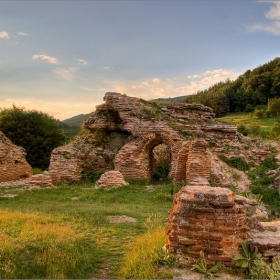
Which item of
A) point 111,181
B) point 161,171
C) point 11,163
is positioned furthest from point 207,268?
point 11,163

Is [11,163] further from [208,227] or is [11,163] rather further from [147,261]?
[208,227]

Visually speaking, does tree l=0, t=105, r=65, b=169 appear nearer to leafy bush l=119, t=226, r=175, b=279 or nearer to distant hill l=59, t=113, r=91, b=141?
distant hill l=59, t=113, r=91, b=141

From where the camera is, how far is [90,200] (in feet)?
35.4

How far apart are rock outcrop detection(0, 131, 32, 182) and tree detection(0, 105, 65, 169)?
6.15m

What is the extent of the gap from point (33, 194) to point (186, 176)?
559 centimetres

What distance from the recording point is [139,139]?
15.1 m

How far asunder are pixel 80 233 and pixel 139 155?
29.5 feet

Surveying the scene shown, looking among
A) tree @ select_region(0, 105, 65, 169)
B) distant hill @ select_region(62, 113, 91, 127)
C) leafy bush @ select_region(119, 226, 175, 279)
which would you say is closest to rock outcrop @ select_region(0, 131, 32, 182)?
distant hill @ select_region(62, 113, 91, 127)

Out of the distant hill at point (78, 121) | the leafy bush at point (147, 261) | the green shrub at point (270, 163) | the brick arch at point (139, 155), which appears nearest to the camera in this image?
the leafy bush at point (147, 261)

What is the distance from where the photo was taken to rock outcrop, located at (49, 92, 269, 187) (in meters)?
14.5

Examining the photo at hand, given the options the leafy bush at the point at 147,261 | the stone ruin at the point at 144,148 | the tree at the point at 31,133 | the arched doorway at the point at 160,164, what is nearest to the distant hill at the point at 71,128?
the tree at the point at 31,133

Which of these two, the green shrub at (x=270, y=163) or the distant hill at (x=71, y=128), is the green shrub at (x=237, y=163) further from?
the distant hill at (x=71, y=128)

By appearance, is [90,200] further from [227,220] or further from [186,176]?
[227,220]

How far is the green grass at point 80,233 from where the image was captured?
4.65m
